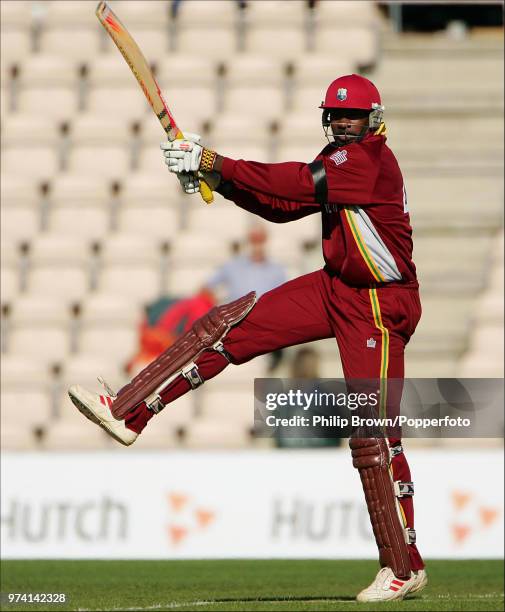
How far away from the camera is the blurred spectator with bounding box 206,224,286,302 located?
10375 millimetres

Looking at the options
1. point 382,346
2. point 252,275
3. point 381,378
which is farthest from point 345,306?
point 252,275

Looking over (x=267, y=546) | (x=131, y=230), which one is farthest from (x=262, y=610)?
(x=131, y=230)

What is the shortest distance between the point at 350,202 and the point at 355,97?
44 centimetres

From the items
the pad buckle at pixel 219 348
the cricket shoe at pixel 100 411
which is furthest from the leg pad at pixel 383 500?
the cricket shoe at pixel 100 411

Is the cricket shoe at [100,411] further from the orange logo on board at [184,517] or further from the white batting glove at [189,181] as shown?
the orange logo on board at [184,517]

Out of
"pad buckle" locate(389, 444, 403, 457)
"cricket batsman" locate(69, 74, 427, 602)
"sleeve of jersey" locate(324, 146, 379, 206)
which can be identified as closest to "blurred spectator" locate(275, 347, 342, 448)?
"pad buckle" locate(389, 444, 403, 457)

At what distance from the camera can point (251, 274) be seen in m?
10.5

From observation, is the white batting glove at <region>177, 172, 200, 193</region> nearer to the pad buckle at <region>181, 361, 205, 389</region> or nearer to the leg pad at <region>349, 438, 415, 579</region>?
the pad buckle at <region>181, 361, 205, 389</region>

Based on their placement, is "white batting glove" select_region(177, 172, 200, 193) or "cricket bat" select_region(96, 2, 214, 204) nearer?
"white batting glove" select_region(177, 172, 200, 193)

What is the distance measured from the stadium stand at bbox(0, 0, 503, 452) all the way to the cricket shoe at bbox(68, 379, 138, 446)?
445cm

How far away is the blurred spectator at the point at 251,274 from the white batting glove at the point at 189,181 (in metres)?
4.56

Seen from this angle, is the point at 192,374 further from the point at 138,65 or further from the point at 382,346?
the point at 138,65

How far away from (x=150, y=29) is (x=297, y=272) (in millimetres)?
3550

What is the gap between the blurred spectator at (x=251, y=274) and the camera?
34.0 feet
